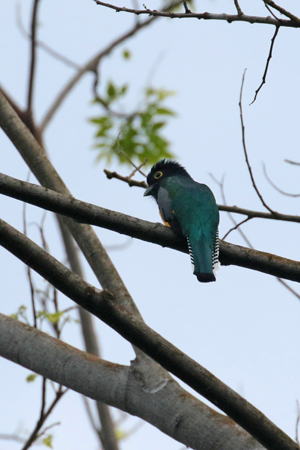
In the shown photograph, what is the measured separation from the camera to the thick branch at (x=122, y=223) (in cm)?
318

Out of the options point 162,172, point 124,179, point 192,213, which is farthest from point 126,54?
point 192,213

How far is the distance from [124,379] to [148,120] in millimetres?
3470

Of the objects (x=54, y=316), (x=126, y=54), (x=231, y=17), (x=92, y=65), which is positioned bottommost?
(x=54, y=316)

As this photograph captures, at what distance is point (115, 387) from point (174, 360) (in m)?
1.02

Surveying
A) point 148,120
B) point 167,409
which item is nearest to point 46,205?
point 167,409

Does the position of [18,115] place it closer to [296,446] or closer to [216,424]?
[216,424]

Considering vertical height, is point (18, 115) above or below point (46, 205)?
above

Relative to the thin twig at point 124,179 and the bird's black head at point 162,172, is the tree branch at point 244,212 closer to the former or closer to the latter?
the thin twig at point 124,179

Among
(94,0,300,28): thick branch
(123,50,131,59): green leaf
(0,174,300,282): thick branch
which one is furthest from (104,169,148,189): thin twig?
(123,50,131,59): green leaf

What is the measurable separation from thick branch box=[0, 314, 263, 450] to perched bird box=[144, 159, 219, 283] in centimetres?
95

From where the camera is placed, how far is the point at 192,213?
4742 mm

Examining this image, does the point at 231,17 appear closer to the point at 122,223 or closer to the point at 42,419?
the point at 122,223

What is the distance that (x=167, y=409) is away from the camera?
11.7ft

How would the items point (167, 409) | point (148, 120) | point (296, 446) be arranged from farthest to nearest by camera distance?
point (148, 120)
point (167, 409)
point (296, 446)
